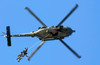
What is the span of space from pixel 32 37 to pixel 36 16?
344cm

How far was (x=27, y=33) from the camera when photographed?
34750 millimetres

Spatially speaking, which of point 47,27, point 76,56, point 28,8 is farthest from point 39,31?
point 76,56

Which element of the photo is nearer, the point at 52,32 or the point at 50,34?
the point at 52,32

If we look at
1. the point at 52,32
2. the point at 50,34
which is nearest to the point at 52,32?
the point at 52,32

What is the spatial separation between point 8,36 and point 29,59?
187 inches

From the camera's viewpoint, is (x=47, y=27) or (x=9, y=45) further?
(x=9, y=45)

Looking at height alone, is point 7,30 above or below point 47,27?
above

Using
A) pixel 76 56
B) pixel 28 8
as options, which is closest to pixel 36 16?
pixel 28 8

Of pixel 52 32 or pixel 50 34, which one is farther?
pixel 50 34

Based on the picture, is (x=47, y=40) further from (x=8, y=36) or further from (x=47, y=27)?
(x=8, y=36)

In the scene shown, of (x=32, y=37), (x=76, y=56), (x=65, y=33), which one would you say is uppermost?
(x=32, y=37)

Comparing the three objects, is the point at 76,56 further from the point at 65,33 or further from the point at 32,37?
the point at 32,37

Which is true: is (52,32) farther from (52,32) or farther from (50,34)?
(50,34)

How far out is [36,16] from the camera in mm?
32469
